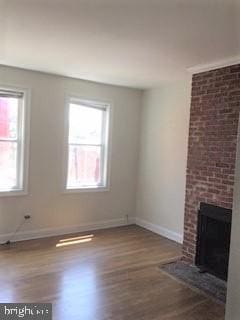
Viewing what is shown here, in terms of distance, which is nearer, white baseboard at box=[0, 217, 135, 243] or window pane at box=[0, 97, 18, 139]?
window pane at box=[0, 97, 18, 139]

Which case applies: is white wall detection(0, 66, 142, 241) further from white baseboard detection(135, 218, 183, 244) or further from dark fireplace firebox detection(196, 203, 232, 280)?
dark fireplace firebox detection(196, 203, 232, 280)

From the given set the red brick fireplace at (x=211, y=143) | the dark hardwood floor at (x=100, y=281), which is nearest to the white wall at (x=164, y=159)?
the dark hardwood floor at (x=100, y=281)

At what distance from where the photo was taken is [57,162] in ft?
15.2

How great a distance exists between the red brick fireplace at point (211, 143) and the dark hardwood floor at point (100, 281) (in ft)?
2.41

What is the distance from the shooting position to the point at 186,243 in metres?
3.86

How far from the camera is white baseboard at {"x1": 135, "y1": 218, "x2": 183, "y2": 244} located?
15.1 feet

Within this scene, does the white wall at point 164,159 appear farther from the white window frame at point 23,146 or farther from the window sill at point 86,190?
the white window frame at point 23,146

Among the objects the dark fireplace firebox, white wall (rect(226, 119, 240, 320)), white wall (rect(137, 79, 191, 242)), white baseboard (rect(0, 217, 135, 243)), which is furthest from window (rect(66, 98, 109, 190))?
white wall (rect(226, 119, 240, 320))

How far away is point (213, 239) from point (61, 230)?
2.39m

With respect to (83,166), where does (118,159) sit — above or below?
above

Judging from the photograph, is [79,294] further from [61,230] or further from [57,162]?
[57,162]

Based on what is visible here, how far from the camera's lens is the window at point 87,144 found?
15.9ft

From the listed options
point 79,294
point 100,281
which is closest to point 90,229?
point 100,281

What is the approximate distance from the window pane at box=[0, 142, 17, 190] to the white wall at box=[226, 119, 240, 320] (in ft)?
12.2
